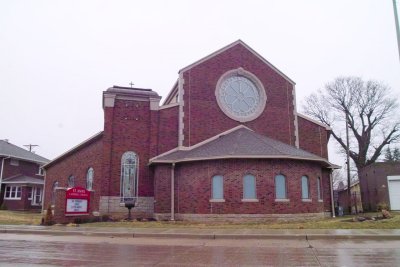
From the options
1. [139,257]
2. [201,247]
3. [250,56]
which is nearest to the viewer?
[139,257]

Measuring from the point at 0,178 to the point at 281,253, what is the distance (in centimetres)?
4018

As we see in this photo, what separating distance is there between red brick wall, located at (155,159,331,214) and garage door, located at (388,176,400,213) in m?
16.4

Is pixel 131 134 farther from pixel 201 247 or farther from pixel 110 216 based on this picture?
pixel 201 247

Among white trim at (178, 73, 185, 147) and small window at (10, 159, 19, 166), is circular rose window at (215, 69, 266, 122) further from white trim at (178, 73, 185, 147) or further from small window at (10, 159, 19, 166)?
small window at (10, 159, 19, 166)

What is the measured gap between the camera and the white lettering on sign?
2231 cm

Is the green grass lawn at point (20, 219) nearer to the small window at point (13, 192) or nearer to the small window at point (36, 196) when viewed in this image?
the small window at point (13, 192)

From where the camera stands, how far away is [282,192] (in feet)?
77.1

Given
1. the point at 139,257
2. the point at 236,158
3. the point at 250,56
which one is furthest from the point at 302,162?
the point at 139,257

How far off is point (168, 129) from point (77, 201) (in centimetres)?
807

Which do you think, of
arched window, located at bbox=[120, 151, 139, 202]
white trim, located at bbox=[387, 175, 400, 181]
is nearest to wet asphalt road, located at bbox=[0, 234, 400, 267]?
arched window, located at bbox=[120, 151, 139, 202]

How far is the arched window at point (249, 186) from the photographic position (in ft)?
76.1

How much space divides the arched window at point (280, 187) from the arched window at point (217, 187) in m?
3.20

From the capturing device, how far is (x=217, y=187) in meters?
23.6

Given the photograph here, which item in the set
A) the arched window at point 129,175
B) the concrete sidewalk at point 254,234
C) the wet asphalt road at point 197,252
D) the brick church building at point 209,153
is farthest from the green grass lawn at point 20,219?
the wet asphalt road at point 197,252
